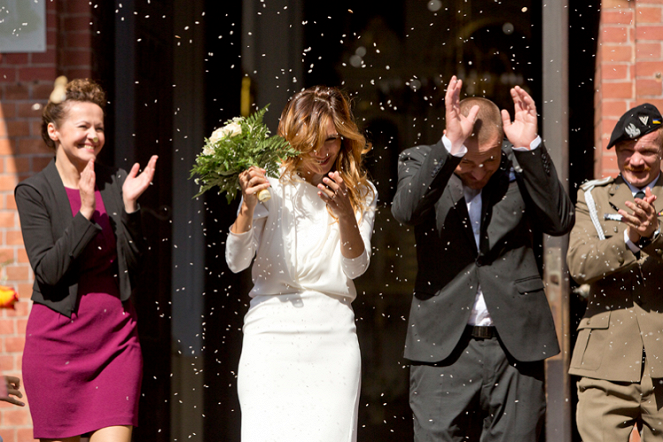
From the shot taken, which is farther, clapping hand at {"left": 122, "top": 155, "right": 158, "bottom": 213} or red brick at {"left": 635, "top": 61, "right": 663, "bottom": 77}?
red brick at {"left": 635, "top": 61, "right": 663, "bottom": 77}

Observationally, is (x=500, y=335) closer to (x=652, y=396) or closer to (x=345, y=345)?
(x=345, y=345)

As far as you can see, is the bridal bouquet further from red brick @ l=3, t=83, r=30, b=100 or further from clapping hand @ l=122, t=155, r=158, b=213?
red brick @ l=3, t=83, r=30, b=100

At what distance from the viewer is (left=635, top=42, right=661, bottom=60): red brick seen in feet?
13.8

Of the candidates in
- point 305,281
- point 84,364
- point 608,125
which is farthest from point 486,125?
point 84,364

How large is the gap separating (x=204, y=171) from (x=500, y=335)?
1.35 metres

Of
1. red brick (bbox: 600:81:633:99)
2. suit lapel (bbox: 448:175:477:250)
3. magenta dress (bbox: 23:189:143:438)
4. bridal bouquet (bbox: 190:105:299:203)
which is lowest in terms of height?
magenta dress (bbox: 23:189:143:438)

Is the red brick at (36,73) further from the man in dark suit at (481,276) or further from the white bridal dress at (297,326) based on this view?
the man in dark suit at (481,276)

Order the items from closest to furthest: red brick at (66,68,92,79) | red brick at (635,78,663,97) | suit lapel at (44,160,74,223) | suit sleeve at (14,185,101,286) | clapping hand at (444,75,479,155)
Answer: clapping hand at (444,75,479,155), suit sleeve at (14,185,101,286), suit lapel at (44,160,74,223), red brick at (635,78,663,97), red brick at (66,68,92,79)

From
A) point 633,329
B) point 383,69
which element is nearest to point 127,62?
point 383,69

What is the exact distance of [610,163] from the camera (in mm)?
4223

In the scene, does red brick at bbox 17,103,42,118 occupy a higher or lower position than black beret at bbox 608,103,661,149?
higher

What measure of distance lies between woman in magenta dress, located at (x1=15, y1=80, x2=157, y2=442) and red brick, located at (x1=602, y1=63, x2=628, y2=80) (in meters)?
2.52

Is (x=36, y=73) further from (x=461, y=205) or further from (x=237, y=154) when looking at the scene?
(x=461, y=205)

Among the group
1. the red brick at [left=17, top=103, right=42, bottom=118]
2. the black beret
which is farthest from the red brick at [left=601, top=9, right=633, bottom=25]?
the red brick at [left=17, top=103, right=42, bottom=118]
